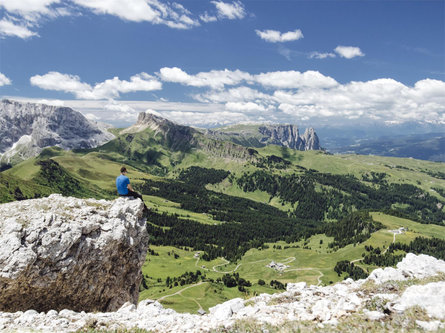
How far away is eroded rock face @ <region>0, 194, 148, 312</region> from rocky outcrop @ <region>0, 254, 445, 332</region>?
387cm

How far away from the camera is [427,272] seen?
80.2 ft

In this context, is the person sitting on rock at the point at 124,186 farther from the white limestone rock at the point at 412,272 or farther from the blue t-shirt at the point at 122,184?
the white limestone rock at the point at 412,272

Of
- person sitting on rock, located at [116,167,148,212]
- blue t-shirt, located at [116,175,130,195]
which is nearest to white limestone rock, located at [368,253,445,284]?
person sitting on rock, located at [116,167,148,212]

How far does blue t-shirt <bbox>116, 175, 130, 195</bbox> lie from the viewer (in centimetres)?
3027

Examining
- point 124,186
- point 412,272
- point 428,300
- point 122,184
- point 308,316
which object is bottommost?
point 412,272

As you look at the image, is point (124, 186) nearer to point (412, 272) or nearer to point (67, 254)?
point (67, 254)

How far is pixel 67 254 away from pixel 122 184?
353 inches

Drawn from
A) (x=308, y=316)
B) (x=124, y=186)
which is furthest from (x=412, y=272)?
(x=124, y=186)

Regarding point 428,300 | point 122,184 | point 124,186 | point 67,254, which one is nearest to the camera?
point 428,300

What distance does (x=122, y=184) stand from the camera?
30.9 metres

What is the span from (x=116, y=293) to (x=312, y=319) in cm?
2202

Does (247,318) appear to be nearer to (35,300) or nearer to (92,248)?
(92,248)

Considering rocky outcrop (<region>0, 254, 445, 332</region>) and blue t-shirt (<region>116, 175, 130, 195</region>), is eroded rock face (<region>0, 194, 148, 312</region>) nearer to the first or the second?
blue t-shirt (<region>116, 175, 130, 195</region>)

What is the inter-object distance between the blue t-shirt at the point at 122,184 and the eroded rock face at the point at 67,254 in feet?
Result: 3.77
